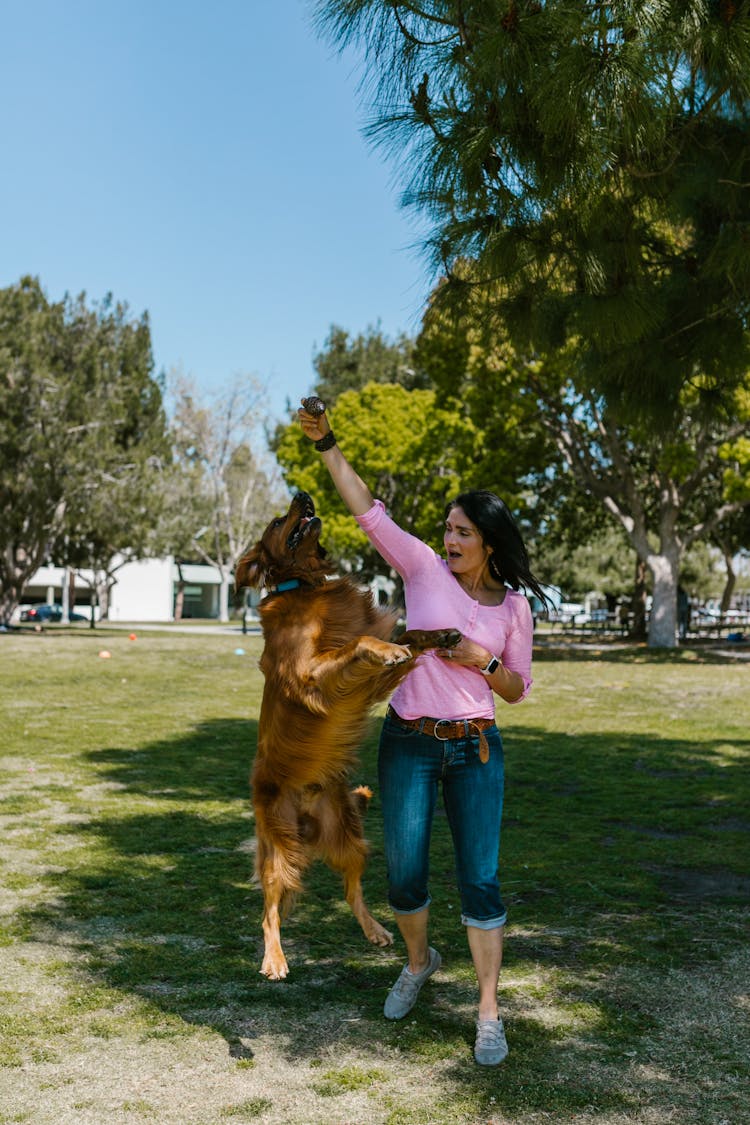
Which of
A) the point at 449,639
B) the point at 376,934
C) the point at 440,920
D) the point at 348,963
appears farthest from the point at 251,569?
the point at 440,920

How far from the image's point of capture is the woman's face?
3.77 meters

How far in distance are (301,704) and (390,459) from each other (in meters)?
31.8

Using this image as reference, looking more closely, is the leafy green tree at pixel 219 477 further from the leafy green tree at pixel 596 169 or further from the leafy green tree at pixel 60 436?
the leafy green tree at pixel 596 169

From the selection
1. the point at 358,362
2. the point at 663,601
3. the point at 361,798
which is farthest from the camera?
the point at 358,362

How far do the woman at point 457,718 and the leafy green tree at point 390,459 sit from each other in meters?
28.0

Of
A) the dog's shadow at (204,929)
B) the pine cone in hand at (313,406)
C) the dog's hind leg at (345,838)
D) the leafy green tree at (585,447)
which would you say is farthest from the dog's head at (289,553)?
the leafy green tree at (585,447)

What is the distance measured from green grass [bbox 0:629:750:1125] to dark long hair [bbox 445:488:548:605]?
5.50 ft

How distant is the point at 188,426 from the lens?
166 feet

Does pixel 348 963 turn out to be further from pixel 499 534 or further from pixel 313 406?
pixel 313 406

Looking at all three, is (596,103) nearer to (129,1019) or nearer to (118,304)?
(129,1019)

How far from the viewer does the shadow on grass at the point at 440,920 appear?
3.64 m

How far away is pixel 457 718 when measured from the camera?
3.61 metres

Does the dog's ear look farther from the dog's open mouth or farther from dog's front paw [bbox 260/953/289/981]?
dog's front paw [bbox 260/953/289/981]

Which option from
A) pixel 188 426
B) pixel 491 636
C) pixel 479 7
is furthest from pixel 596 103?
pixel 188 426
